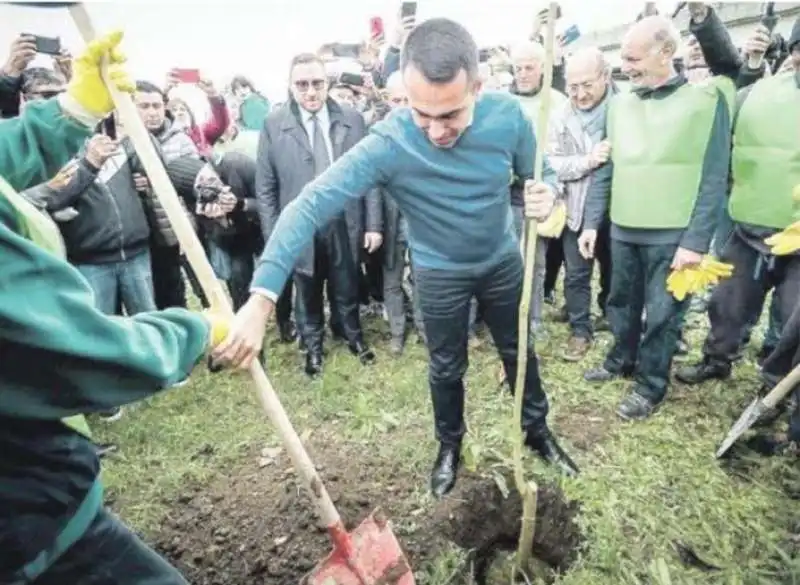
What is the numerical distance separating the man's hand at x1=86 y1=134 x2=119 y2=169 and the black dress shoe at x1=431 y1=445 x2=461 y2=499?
2603 millimetres

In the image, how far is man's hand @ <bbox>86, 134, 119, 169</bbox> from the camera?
3650mm

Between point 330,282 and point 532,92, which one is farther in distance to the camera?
point 330,282

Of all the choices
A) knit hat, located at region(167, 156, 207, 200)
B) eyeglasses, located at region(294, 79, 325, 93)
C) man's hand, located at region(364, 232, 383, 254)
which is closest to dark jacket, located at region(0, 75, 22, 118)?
knit hat, located at region(167, 156, 207, 200)

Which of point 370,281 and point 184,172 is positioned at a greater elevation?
point 184,172

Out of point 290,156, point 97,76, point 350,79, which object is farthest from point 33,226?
point 350,79

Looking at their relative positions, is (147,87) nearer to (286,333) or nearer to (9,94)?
(9,94)

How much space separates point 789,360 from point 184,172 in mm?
4117

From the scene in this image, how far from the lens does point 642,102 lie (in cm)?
358

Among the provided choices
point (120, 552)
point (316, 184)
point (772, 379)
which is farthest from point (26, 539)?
point (772, 379)

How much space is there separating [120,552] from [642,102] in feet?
11.2

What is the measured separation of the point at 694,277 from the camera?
341 cm

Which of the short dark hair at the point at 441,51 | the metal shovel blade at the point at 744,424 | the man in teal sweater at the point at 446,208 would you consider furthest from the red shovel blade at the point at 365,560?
the metal shovel blade at the point at 744,424

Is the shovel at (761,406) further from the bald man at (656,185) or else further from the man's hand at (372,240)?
the man's hand at (372,240)

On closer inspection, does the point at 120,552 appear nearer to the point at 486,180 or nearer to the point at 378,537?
the point at 378,537
